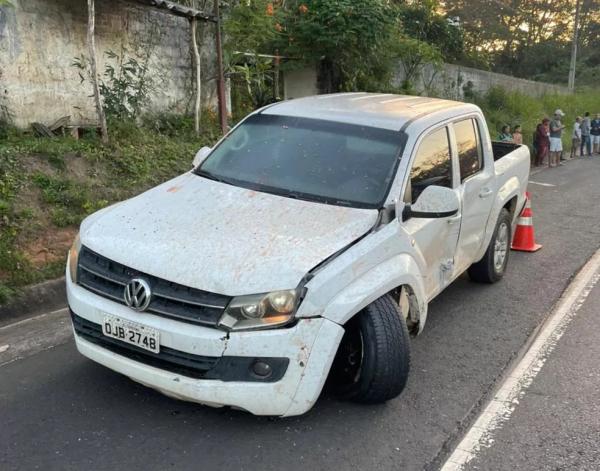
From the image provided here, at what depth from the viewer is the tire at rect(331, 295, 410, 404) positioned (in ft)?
11.2

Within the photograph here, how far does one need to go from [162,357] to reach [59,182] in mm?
4279

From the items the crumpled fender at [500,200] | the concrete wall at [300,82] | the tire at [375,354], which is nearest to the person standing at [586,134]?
the concrete wall at [300,82]

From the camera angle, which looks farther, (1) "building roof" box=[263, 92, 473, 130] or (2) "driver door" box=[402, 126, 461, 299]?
(1) "building roof" box=[263, 92, 473, 130]

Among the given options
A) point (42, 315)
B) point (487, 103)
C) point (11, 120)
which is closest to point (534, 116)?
point (487, 103)

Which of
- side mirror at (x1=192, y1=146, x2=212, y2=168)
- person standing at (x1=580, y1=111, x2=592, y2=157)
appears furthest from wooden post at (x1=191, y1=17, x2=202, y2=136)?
person standing at (x1=580, y1=111, x2=592, y2=157)

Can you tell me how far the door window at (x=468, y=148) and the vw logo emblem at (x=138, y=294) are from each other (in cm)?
285

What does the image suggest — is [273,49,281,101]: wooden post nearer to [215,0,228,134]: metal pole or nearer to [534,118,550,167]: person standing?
[215,0,228,134]: metal pole

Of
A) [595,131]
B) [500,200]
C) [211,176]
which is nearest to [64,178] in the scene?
[211,176]

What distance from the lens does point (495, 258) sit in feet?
19.8

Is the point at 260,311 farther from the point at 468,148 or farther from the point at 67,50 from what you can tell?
the point at 67,50

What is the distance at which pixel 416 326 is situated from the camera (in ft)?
13.1

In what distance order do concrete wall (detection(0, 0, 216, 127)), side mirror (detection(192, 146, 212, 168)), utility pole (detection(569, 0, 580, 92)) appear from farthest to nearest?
1. utility pole (detection(569, 0, 580, 92))
2. concrete wall (detection(0, 0, 216, 127))
3. side mirror (detection(192, 146, 212, 168))

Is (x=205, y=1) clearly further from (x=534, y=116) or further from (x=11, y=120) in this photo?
(x=534, y=116)

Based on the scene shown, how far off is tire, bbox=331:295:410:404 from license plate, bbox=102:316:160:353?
3.64ft
